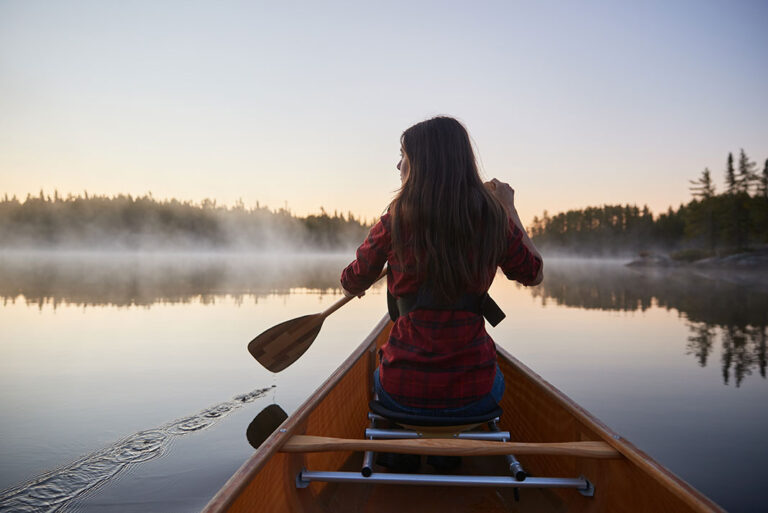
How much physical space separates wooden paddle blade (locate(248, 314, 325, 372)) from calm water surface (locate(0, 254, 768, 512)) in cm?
68

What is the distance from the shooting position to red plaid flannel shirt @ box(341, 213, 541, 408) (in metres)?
1.77

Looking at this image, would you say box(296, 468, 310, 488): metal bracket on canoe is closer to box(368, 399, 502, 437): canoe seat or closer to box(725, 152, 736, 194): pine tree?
box(368, 399, 502, 437): canoe seat

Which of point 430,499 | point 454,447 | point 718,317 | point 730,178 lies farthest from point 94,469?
point 730,178

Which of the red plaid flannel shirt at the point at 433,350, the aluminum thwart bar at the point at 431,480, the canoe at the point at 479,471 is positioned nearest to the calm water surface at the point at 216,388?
the canoe at the point at 479,471

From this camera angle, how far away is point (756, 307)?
40.1 ft

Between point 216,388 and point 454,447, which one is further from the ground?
point 454,447

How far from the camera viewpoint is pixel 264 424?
13.6 ft

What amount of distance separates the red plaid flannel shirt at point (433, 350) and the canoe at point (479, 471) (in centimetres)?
34

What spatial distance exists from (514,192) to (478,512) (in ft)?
4.40

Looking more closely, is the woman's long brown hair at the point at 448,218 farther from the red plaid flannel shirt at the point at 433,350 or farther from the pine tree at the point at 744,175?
the pine tree at the point at 744,175

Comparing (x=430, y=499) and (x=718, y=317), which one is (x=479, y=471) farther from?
(x=718, y=317)

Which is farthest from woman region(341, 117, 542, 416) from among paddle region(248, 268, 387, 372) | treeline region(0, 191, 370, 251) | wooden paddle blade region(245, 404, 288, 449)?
treeline region(0, 191, 370, 251)

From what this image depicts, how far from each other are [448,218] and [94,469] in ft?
9.70

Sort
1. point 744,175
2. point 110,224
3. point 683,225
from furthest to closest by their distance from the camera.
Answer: point 110,224, point 683,225, point 744,175
